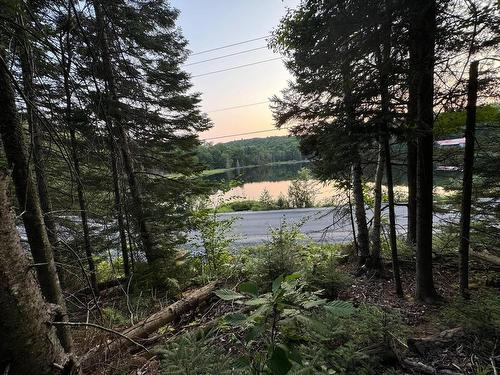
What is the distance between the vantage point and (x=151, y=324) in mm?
3449

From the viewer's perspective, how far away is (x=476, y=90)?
3502 mm

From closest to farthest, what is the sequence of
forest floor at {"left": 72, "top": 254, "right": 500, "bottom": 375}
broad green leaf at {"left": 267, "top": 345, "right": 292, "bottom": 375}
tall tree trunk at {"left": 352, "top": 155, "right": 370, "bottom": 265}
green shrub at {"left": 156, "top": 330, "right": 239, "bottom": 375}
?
broad green leaf at {"left": 267, "top": 345, "right": 292, "bottom": 375}, green shrub at {"left": 156, "top": 330, "right": 239, "bottom": 375}, forest floor at {"left": 72, "top": 254, "right": 500, "bottom": 375}, tall tree trunk at {"left": 352, "top": 155, "right": 370, "bottom": 265}

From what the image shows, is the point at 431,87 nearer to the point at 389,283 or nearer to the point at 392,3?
→ the point at 392,3

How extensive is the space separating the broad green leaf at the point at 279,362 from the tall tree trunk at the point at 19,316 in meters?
0.78

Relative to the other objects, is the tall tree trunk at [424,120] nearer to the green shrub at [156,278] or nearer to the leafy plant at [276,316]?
the leafy plant at [276,316]

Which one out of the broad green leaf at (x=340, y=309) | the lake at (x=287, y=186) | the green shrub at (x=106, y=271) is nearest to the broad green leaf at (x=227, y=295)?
the broad green leaf at (x=340, y=309)

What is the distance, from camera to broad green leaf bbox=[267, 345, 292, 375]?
3.83 ft

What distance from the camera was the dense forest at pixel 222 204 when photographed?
1354mm

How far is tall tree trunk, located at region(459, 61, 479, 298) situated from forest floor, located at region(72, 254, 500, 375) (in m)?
0.62

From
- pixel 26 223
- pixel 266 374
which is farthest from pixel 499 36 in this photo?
pixel 26 223

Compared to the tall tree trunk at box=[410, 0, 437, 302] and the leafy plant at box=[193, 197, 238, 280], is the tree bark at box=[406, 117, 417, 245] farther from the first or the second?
the leafy plant at box=[193, 197, 238, 280]

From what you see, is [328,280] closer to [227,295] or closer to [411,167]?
[411,167]

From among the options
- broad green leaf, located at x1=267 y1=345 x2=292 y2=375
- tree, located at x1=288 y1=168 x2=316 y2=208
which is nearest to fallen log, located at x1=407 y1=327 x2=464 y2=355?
broad green leaf, located at x1=267 y1=345 x2=292 y2=375

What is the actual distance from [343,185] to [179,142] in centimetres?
423
